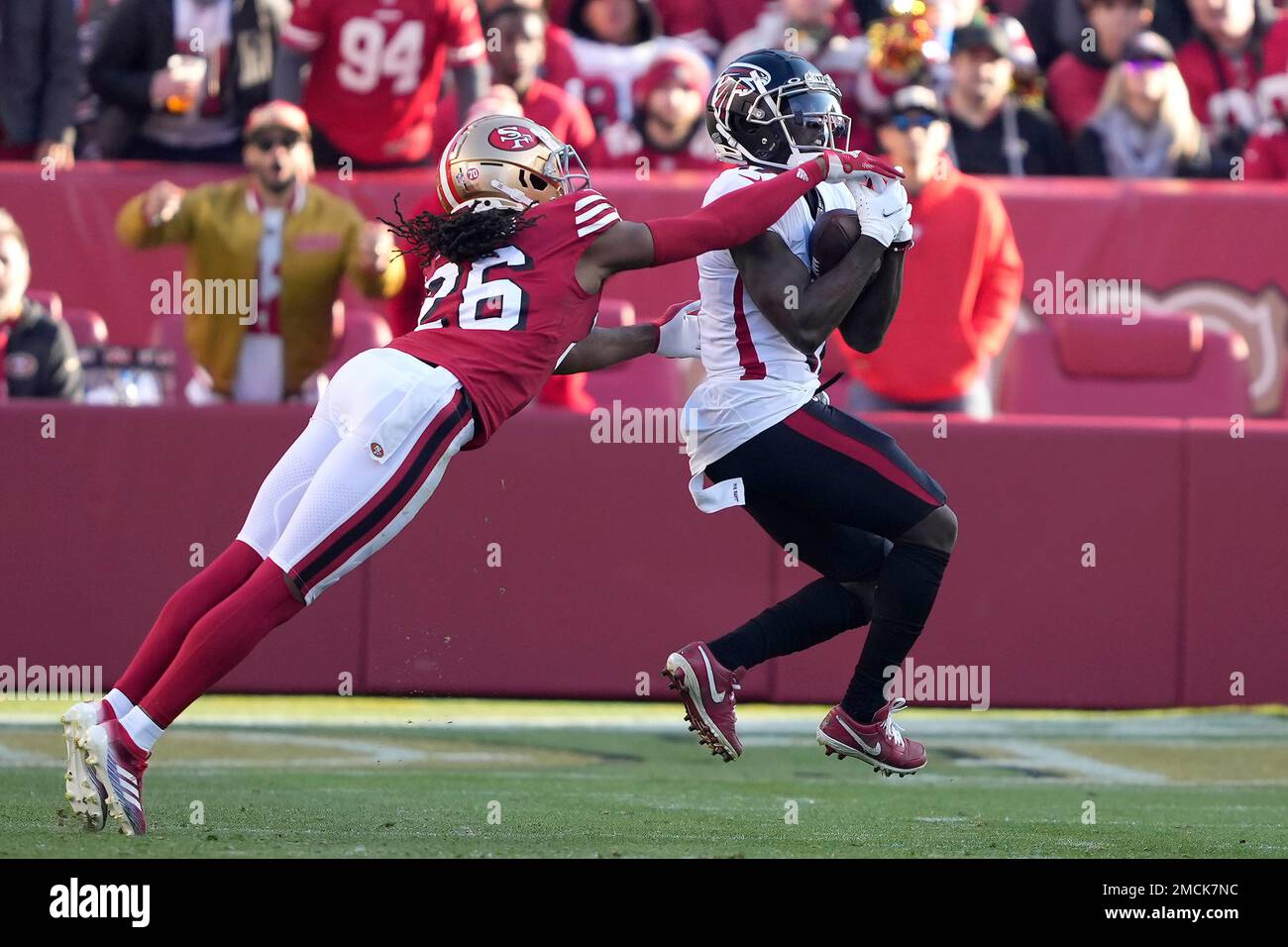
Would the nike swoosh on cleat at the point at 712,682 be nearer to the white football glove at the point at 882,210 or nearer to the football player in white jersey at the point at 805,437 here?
the football player in white jersey at the point at 805,437

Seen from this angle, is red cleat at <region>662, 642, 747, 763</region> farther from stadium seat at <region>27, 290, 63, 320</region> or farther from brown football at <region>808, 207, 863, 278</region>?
stadium seat at <region>27, 290, 63, 320</region>

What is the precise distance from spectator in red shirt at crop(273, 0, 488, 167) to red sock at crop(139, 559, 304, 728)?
485cm

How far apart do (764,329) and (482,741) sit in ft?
10.1

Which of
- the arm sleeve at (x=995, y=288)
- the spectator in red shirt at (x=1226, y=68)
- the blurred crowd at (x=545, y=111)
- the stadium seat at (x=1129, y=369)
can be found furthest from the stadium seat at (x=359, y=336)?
the spectator in red shirt at (x=1226, y=68)

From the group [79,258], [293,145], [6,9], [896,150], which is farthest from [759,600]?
[6,9]

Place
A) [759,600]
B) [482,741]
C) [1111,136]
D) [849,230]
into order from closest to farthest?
1. [849,230]
2. [482,741]
3. [759,600]
4. [1111,136]

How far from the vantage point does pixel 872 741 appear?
18.7ft

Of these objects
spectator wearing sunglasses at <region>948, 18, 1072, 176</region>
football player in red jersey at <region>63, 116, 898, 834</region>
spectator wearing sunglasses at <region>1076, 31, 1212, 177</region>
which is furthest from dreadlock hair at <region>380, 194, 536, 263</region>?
spectator wearing sunglasses at <region>1076, 31, 1212, 177</region>

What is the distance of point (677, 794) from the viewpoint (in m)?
6.62

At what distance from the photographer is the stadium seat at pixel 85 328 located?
30.9ft

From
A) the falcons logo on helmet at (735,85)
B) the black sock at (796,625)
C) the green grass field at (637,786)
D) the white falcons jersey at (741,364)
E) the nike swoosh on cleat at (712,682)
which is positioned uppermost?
the falcons logo on helmet at (735,85)

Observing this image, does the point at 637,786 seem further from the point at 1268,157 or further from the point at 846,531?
the point at 1268,157

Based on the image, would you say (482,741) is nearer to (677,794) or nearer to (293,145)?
(677,794)

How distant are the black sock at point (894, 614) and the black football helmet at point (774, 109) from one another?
119 centimetres
